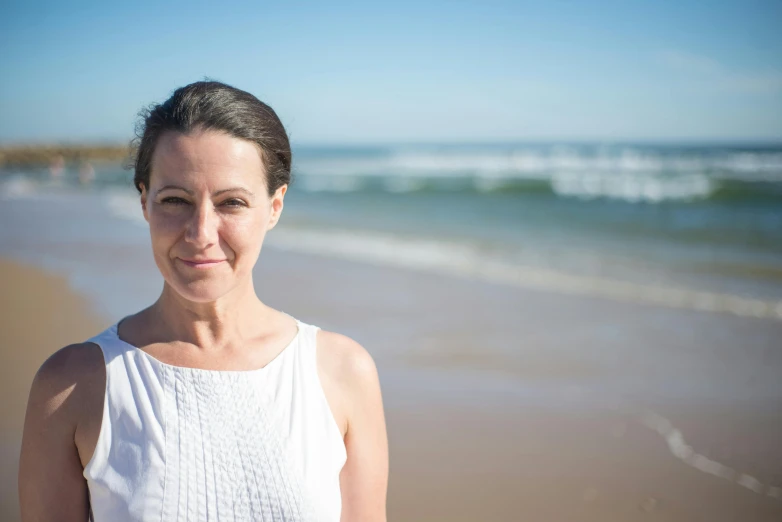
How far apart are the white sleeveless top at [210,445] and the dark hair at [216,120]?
60 cm

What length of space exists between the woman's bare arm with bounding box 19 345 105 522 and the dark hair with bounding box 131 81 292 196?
645 mm

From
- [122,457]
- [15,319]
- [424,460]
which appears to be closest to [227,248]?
[122,457]

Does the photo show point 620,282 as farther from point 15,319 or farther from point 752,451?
point 15,319

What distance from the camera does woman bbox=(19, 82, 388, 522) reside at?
1746 millimetres

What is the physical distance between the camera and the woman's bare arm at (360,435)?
2.06 metres

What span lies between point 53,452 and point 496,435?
159 inches

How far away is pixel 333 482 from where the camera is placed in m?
1.95

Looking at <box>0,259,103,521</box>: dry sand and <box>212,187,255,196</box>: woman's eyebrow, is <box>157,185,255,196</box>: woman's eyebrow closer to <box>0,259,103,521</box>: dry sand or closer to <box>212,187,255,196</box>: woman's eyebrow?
<box>212,187,255,196</box>: woman's eyebrow

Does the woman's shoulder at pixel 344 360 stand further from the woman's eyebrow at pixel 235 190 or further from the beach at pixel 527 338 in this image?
the beach at pixel 527 338

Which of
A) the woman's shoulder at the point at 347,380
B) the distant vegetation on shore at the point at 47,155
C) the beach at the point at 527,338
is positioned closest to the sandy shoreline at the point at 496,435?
the beach at the point at 527,338

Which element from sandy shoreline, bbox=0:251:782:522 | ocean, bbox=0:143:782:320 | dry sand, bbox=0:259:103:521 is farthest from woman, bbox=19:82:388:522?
dry sand, bbox=0:259:103:521

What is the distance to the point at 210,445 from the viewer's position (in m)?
1.86

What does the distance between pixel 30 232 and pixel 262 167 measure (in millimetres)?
14604

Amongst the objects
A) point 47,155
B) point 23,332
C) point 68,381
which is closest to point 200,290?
point 68,381
